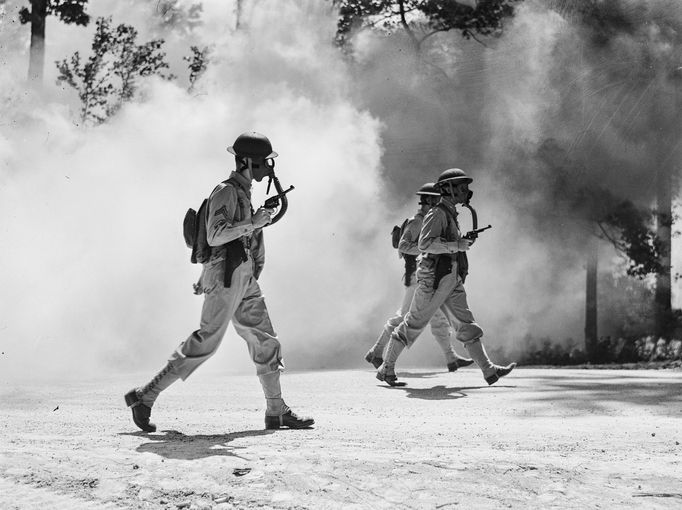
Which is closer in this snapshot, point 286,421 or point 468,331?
point 286,421

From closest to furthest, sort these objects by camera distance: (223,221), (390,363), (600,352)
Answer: (223,221) < (390,363) < (600,352)

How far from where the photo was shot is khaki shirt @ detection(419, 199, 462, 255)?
28.8 ft

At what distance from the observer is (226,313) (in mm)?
5898

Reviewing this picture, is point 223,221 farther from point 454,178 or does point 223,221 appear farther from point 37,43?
point 37,43

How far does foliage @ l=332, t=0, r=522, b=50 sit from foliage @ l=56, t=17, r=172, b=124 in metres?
3.68

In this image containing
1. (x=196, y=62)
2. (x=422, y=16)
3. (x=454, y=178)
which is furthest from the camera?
(x=422, y=16)

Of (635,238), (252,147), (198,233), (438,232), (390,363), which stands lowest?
(390,363)

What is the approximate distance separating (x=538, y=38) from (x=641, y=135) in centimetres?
289

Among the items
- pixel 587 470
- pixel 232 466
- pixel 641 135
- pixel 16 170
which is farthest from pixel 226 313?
pixel 641 135

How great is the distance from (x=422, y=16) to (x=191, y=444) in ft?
52.5

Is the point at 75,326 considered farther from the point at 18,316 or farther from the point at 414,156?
the point at 414,156

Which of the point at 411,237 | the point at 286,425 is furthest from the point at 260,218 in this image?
the point at 411,237

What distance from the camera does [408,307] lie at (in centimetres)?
1094

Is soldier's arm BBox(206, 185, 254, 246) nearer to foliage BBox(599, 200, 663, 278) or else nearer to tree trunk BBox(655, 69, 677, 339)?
tree trunk BBox(655, 69, 677, 339)
